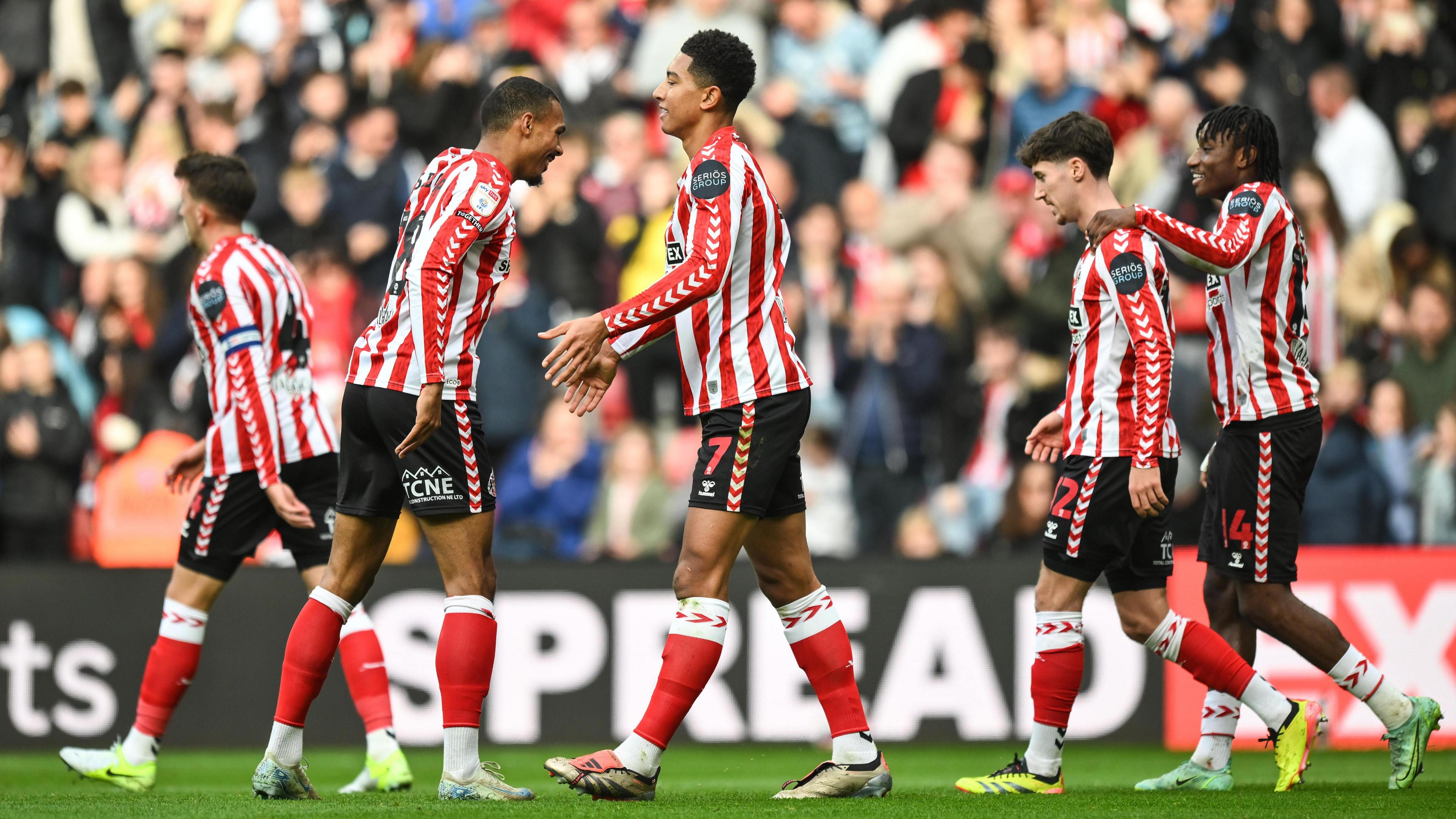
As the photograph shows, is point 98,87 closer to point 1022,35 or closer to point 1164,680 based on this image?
point 1022,35

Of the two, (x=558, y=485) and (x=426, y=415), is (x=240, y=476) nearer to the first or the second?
(x=426, y=415)

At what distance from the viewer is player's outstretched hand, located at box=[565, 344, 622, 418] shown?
179 inches

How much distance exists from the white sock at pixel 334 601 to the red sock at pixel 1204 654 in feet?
9.28

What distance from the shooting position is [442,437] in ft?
16.0

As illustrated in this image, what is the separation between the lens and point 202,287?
19.5ft

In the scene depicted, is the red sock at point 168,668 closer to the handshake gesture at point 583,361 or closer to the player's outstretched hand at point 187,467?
the player's outstretched hand at point 187,467

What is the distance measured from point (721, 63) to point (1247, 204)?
2.02 m

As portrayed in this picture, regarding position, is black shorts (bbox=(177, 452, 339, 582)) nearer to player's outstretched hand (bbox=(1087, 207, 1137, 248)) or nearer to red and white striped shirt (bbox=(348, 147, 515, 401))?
red and white striped shirt (bbox=(348, 147, 515, 401))

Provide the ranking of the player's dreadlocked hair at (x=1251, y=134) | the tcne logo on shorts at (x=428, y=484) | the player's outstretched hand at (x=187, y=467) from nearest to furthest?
the tcne logo on shorts at (x=428, y=484), the player's dreadlocked hair at (x=1251, y=134), the player's outstretched hand at (x=187, y=467)

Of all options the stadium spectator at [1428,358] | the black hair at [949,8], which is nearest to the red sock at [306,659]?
the stadium spectator at [1428,358]

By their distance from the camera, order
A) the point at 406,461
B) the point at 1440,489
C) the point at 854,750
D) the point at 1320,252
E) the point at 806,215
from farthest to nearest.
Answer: the point at 806,215 < the point at 1320,252 < the point at 1440,489 < the point at 854,750 < the point at 406,461

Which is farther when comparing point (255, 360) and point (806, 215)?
Answer: point (806, 215)

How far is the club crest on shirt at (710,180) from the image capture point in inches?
186

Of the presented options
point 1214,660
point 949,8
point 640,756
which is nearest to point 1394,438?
point 949,8
